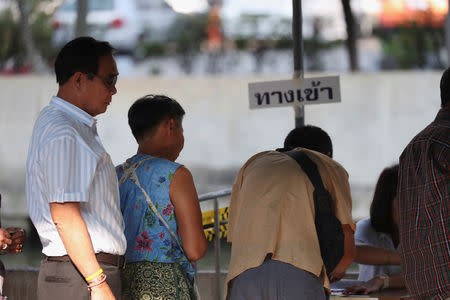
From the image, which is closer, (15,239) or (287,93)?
(15,239)

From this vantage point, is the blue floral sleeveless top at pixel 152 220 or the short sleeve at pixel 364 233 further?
the short sleeve at pixel 364 233

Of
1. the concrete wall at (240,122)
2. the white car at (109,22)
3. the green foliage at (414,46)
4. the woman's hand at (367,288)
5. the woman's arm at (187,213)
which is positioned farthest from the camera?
the white car at (109,22)

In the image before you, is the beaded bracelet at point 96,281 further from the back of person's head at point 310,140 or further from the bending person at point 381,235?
the bending person at point 381,235

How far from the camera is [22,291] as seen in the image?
4.66 m

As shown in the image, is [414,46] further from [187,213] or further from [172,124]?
[187,213]

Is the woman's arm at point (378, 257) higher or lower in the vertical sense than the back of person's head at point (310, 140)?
lower

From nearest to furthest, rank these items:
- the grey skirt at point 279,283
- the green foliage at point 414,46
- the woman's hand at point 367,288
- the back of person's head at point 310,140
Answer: the grey skirt at point 279,283 < the back of person's head at point 310,140 < the woman's hand at point 367,288 < the green foliage at point 414,46

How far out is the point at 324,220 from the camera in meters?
3.12

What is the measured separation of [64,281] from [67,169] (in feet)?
1.30

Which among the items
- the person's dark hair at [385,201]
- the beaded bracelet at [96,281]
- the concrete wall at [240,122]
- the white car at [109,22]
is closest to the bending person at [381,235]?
the person's dark hair at [385,201]

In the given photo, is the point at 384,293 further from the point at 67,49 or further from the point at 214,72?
the point at 214,72

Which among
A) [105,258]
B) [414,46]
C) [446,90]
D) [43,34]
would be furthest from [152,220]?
[414,46]

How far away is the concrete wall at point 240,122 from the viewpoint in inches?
363

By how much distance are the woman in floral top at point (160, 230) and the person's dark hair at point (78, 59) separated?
18.9 inches
